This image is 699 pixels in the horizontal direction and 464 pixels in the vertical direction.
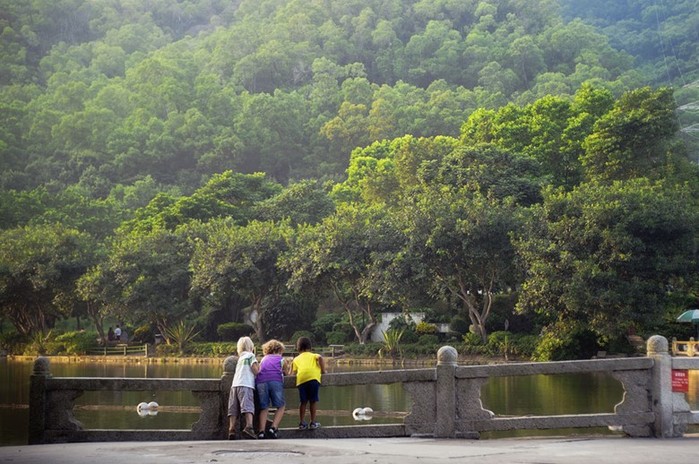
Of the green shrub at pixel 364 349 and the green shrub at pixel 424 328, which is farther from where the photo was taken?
the green shrub at pixel 424 328

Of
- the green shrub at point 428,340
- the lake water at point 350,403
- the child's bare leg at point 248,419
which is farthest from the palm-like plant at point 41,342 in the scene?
the child's bare leg at point 248,419

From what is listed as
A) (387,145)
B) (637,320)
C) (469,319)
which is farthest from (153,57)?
(637,320)

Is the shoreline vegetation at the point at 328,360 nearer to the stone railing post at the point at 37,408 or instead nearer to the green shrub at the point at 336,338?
the green shrub at the point at 336,338

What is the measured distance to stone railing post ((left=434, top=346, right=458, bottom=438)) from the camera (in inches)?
572

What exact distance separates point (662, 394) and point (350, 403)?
16.0 meters

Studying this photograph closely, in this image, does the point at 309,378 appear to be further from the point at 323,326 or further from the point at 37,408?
the point at 323,326

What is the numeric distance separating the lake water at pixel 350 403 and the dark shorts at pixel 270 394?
7.84 meters

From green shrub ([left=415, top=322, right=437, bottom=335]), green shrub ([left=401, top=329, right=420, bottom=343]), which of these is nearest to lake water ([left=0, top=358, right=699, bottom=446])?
green shrub ([left=401, top=329, right=420, bottom=343])

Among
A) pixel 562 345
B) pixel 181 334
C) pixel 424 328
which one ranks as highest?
pixel 424 328

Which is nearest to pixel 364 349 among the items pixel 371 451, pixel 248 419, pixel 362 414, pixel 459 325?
pixel 459 325

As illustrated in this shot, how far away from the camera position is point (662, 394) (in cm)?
1440

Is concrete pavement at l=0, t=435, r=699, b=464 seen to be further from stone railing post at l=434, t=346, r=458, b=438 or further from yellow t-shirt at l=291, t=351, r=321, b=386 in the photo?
yellow t-shirt at l=291, t=351, r=321, b=386

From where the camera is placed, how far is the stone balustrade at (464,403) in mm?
14422

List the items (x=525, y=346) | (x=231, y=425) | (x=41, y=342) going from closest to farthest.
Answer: (x=231, y=425), (x=525, y=346), (x=41, y=342)
